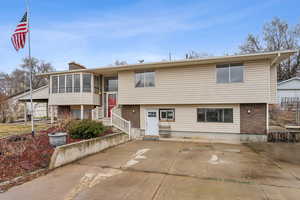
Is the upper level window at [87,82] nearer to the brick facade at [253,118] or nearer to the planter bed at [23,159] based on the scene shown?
the planter bed at [23,159]

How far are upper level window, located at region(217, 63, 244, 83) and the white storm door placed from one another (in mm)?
5058

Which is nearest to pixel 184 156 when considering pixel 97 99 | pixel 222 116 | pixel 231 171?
pixel 231 171

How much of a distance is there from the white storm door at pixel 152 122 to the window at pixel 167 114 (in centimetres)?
38

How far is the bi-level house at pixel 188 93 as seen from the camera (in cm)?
933

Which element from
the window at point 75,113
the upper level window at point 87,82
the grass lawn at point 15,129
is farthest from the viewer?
the window at point 75,113

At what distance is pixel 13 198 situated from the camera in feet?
11.8

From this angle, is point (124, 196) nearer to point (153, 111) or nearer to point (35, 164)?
point (35, 164)

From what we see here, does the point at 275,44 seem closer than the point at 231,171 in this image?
No

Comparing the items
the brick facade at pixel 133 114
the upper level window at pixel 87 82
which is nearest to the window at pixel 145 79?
Answer: the brick facade at pixel 133 114

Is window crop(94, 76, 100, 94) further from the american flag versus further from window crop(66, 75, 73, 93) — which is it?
the american flag

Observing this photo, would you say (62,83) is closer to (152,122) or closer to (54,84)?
(54,84)

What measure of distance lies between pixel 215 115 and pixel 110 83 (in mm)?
9021

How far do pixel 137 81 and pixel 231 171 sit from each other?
8412 mm

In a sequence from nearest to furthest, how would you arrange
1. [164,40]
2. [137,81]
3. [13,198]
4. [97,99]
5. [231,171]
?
[13,198] < [231,171] < [137,81] < [97,99] < [164,40]
